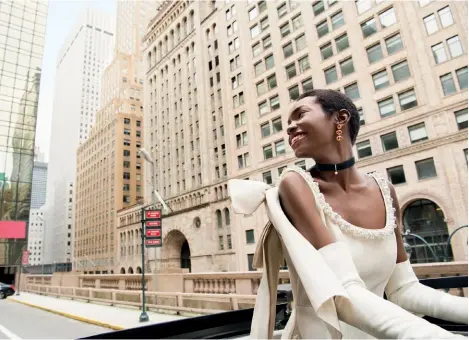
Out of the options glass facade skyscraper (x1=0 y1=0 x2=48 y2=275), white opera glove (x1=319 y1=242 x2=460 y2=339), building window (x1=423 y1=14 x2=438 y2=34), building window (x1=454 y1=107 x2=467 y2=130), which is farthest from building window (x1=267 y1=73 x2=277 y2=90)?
glass facade skyscraper (x1=0 y1=0 x2=48 y2=275)

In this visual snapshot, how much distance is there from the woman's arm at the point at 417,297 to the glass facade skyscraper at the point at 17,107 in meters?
45.2

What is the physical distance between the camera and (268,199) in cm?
150

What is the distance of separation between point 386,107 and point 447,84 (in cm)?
397

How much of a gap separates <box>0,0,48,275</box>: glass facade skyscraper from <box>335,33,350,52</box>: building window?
37991 mm

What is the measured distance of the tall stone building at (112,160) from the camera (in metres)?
65.5

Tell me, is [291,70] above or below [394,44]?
above

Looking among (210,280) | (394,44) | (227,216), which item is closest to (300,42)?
(394,44)

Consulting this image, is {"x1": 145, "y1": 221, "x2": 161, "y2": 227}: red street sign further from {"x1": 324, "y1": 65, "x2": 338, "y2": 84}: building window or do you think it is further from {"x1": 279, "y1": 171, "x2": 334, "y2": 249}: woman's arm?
{"x1": 324, "y1": 65, "x2": 338, "y2": 84}: building window

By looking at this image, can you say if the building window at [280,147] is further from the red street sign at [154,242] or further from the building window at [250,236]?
the red street sign at [154,242]

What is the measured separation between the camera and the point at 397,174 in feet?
71.7

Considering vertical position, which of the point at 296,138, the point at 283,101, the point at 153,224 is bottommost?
the point at 296,138

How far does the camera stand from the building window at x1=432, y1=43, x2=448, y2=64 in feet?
67.7

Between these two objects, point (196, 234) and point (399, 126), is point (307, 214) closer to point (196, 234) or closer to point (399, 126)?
point (399, 126)

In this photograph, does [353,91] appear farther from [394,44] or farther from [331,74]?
[394,44]
